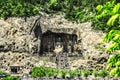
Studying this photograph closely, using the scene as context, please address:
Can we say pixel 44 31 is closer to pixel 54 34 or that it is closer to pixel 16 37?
pixel 54 34

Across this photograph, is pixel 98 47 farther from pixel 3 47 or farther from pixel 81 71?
pixel 3 47

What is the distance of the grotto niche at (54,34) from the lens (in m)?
92.1

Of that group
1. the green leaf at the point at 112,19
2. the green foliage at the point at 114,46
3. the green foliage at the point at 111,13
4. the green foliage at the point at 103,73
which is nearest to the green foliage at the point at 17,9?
the green foliage at the point at 103,73

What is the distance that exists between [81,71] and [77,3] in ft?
89.0

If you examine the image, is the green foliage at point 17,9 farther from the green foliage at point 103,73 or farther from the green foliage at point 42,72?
the green foliage at point 103,73

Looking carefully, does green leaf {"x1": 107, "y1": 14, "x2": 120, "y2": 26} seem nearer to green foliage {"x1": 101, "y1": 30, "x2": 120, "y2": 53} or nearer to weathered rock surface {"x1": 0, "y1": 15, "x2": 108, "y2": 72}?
green foliage {"x1": 101, "y1": 30, "x2": 120, "y2": 53}

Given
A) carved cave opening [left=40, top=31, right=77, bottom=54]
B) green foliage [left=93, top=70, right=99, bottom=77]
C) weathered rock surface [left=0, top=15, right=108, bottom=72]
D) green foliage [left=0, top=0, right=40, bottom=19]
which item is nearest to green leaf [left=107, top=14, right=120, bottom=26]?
green foliage [left=93, top=70, right=99, bottom=77]

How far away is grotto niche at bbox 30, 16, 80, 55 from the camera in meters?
92.1

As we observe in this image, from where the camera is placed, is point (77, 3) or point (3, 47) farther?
point (77, 3)

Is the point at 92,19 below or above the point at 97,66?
above

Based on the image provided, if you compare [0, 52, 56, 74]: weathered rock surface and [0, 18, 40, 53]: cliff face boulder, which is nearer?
[0, 52, 56, 74]: weathered rock surface

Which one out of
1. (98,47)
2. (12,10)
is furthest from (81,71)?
(12,10)

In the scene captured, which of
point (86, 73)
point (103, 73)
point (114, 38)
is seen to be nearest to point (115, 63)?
point (114, 38)

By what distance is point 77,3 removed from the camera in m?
103
